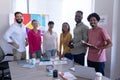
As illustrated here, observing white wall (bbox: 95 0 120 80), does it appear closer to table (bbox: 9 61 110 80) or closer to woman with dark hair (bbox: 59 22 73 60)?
woman with dark hair (bbox: 59 22 73 60)

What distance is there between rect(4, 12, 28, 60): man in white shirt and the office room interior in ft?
2.09

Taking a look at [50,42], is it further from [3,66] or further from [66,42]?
[3,66]

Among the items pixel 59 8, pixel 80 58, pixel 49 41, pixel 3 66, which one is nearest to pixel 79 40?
pixel 80 58

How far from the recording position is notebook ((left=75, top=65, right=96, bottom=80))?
2.06 meters

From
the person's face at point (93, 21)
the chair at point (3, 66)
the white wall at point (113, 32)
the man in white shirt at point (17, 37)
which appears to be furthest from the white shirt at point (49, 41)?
the person's face at point (93, 21)

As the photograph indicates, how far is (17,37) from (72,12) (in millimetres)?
1879

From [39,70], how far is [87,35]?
1.10 meters

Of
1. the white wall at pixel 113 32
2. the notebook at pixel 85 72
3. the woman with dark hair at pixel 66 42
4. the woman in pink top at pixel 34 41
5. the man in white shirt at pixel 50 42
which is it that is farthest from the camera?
the man in white shirt at pixel 50 42

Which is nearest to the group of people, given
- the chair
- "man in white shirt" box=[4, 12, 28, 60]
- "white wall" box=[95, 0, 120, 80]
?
"man in white shirt" box=[4, 12, 28, 60]

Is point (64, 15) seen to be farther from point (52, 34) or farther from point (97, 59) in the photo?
point (97, 59)

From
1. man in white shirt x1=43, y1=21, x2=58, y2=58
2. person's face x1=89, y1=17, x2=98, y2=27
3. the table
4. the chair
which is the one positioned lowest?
the chair

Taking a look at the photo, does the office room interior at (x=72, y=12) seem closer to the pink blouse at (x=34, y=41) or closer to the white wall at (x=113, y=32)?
the white wall at (x=113, y=32)

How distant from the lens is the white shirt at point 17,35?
11.8 ft

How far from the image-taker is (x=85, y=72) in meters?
2.14
